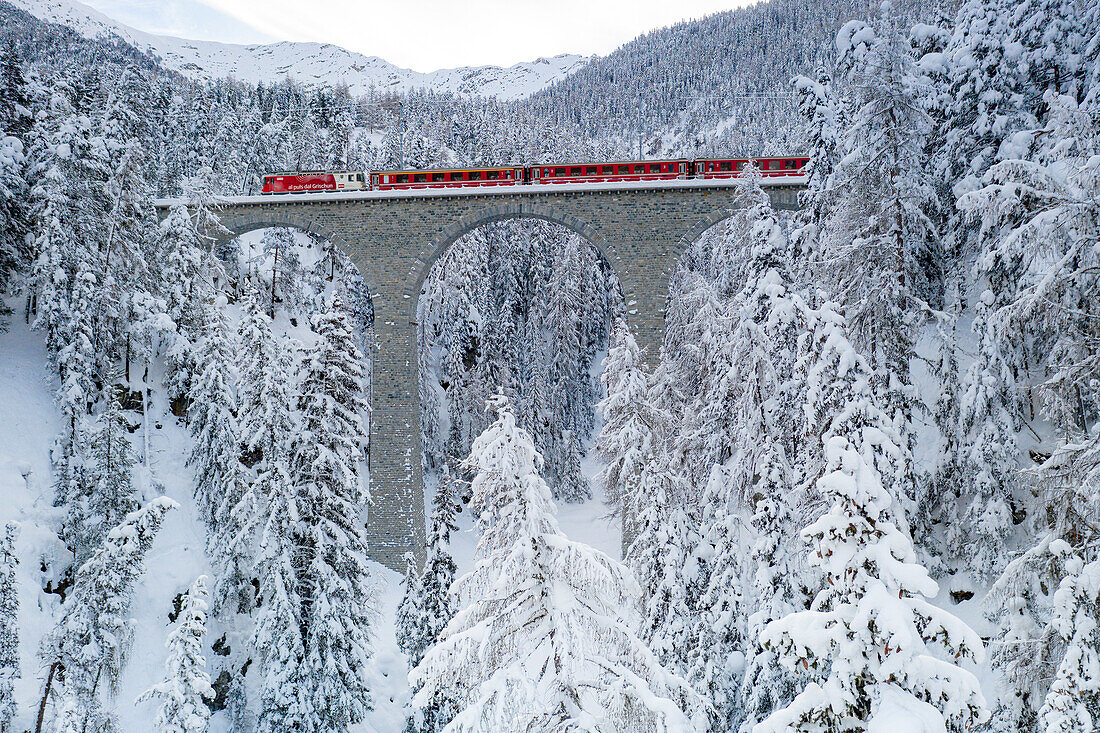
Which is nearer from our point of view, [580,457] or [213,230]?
[213,230]

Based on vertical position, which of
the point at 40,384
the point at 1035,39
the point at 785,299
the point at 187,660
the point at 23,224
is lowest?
the point at 187,660

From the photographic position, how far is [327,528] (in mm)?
19328

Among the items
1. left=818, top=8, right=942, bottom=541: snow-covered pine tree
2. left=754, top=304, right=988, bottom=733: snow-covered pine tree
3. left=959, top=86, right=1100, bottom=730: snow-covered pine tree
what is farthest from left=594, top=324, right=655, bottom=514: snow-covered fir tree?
left=754, top=304, right=988, bottom=733: snow-covered pine tree

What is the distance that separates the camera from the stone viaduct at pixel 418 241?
32.2 metres

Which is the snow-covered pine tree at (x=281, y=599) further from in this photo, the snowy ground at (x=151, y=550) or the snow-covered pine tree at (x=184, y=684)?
the snowy ground at (x=151, y=550)

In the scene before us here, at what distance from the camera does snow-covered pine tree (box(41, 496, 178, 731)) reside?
677 inches

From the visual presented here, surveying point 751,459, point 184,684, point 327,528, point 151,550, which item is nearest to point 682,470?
point 751,459

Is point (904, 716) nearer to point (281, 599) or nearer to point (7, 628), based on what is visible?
point (281, 599)

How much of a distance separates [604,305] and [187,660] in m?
41.1

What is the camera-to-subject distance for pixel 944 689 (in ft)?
21.0

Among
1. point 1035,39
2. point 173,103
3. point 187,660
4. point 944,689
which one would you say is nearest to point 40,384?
point 187,660

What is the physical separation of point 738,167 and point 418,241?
49.7 feet

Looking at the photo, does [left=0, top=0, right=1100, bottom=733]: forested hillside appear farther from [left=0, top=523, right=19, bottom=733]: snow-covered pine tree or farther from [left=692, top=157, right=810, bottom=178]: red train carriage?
[left=692, top=157, right=810, bottom=178]: red train carriage

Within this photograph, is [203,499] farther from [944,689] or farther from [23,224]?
[944,689]
